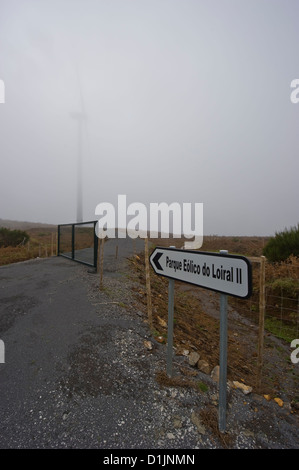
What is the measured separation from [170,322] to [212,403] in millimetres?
1110

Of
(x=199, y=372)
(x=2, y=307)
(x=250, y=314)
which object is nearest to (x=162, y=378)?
(x=199, y=372)

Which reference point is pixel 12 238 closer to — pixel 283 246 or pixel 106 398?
pixel 106 398

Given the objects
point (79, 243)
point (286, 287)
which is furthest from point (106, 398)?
point (79, 243)

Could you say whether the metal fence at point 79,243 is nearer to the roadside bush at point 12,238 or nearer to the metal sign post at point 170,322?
the metal sign post at point 170,322

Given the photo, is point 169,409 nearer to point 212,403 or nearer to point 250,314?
point 212,403

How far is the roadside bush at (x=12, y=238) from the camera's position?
19.8 meters

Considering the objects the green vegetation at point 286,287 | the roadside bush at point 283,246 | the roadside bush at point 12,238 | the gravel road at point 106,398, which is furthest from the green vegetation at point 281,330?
the roadside bush at point 12,238

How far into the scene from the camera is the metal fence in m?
8.72

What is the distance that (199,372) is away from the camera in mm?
3152

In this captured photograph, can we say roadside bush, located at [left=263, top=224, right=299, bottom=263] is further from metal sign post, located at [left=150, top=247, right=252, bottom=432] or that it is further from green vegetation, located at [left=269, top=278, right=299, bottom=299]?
metal sign post, located at [left=150, top=247, right=252, bottom=432]

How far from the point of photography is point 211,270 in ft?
6.49

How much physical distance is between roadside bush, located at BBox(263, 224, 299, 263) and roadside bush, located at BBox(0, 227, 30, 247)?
21051 mm

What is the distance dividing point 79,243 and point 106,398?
30.2 ft

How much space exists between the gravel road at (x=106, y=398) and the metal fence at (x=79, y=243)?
4.51 metres
